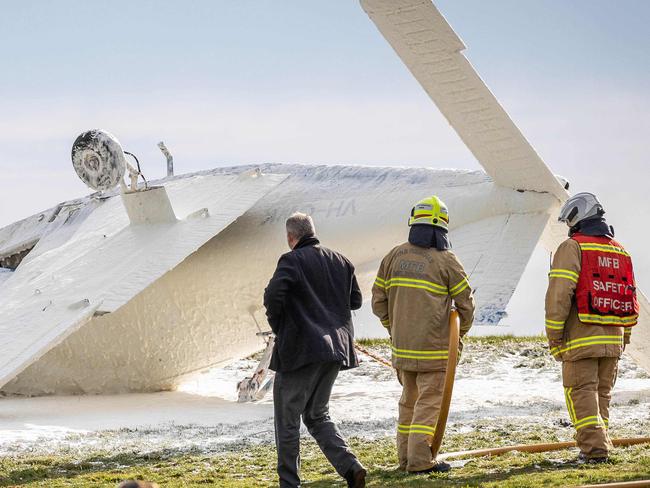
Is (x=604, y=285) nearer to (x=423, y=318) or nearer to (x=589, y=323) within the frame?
(x=589, y=323)

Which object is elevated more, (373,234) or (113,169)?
(113,169)

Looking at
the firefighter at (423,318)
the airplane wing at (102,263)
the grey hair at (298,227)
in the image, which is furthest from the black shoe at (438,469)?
the airplane wing at (102,263)

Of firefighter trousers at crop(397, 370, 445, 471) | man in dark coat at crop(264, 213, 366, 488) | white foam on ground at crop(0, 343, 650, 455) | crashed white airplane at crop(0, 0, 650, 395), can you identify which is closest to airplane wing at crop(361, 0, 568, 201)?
crashed white airplane at crop(0, 0, 650, 395)

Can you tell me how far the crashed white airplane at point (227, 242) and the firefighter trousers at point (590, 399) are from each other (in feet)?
2.78

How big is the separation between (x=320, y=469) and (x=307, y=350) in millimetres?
1215

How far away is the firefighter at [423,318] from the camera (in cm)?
680

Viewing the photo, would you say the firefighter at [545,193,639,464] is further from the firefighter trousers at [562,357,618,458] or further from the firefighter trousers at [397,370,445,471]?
the firefighter trousers at [397,370,445,471]

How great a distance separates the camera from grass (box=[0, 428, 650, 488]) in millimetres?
6383

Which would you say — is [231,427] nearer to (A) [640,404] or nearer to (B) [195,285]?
(B) [195,285]

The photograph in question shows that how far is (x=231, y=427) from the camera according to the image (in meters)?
9.39

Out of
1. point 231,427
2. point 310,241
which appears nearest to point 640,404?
point 231,427

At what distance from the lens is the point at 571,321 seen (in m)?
7.04

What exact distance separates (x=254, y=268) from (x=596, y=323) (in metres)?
5.13

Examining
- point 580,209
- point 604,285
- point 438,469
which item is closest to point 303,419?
point 438,469
